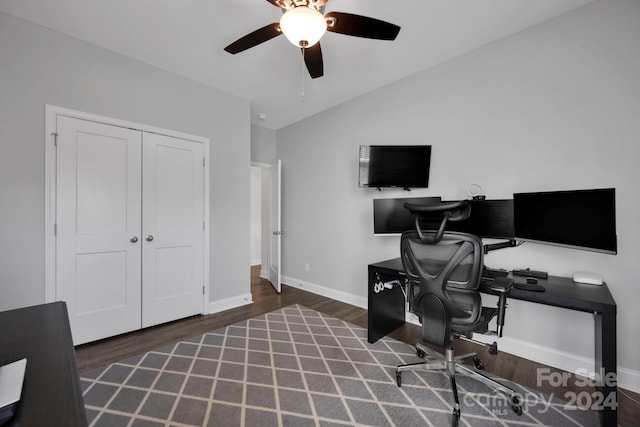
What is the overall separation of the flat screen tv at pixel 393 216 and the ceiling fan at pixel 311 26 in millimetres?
1509

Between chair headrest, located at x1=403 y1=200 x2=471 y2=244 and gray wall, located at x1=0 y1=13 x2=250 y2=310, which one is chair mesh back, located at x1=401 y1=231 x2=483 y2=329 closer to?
chair headrest, located at x1=403 y1=200 x2=471 y2=244

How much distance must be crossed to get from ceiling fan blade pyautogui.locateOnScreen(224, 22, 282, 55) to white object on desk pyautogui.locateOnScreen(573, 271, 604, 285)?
8.96ft

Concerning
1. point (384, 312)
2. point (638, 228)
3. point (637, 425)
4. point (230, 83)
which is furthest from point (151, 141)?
point (637, 425)

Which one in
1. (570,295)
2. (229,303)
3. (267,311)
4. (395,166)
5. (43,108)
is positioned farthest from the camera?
(229,303)

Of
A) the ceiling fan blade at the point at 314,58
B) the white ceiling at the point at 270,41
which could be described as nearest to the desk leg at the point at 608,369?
the white ceiling at the point at 270,41

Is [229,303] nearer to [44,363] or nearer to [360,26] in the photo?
[44,363]

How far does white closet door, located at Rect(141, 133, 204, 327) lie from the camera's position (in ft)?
9.23

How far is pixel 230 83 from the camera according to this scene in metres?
3.15

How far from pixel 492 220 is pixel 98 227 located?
3.52 metres

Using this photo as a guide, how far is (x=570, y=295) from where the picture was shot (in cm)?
166

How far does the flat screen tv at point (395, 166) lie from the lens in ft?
9.23

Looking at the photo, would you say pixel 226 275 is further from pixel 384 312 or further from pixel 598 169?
pixel 598 169

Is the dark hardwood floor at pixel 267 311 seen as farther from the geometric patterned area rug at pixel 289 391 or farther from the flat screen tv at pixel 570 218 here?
the flat screen tv at pixel 570 218

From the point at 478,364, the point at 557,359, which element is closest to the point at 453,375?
the point at 478,364
